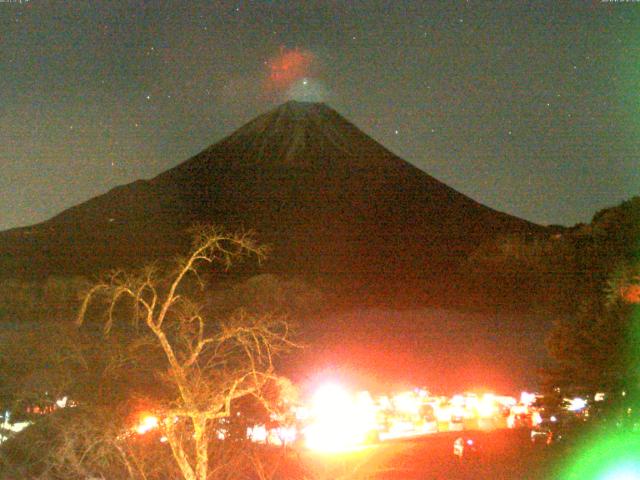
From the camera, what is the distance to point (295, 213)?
72.1 m

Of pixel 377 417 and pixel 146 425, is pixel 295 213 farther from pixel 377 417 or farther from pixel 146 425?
pixel 146 425

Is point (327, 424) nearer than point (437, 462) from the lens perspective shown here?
Yes

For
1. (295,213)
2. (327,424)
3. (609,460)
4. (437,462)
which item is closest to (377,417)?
(437,462)

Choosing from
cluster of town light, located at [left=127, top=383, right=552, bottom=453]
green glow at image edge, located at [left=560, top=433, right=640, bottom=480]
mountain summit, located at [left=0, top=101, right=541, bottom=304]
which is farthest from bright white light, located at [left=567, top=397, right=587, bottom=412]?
mountain summit, located at [left=0, top=101, right=541, bottom=304]

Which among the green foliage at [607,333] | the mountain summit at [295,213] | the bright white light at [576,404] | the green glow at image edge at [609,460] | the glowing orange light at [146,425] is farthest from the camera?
the mountain summit at [295,213]

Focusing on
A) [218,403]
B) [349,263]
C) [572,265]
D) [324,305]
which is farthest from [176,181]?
[218,403]

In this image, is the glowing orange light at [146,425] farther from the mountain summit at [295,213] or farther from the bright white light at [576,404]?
the mountain summit at [295,213]

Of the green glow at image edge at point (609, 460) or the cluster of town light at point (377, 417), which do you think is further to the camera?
the green glow at image edge at point (609, 460)

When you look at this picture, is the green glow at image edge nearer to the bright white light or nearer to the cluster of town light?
the bright white light

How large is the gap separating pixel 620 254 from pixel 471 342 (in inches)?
385

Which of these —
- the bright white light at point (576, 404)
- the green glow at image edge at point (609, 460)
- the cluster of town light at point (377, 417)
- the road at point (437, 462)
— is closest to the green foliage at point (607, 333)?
the bright white light at point (576, 404)

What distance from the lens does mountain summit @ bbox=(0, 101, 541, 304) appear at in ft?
149

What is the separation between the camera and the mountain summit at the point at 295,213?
45.5 metres

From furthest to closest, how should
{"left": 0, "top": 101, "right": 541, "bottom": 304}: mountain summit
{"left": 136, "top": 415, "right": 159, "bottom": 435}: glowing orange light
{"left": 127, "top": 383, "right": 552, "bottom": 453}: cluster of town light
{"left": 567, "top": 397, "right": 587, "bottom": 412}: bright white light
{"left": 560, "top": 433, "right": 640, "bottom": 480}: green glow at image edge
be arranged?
{"left": 0, "top": 101, "right": 541, "bottom": 304}: mountain summit < {"left": 567, "top": 397, "right": 587, "bottom": 412}: bright white light < {"left": 560, "top": 433, "right": 640, "bottom": 480}: green glow at image edge < {"left": 127, "top": 383, "right": 552, "bottom": 453}: cluster of town light < {"left": 136, "top": 415, "right": 159, "bottom": 435}: glowing orange light
